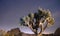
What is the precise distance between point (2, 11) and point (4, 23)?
24 centimetres

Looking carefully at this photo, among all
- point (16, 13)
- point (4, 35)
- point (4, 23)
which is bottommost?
point (4, 35)

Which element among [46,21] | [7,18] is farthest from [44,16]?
[7,18]

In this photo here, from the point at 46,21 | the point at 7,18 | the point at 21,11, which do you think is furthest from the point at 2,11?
the point at 46,21

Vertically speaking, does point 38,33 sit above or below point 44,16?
below

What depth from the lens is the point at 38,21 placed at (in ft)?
9.50

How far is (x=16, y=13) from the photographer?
9.97 feet

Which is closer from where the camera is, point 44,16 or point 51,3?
point 44,16

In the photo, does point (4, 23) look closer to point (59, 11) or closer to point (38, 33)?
point (38, 33)

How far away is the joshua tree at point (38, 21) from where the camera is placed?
2.89 metres

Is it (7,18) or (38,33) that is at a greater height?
(7,18)

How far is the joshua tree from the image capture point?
289 centimetres

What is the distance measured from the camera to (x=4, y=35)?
2.98 m

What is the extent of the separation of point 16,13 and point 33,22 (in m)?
0.39

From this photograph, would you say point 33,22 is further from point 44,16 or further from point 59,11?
point 59,11
